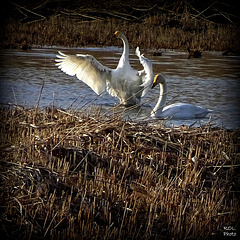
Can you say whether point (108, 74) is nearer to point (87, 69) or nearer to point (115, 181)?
point (87, 69)

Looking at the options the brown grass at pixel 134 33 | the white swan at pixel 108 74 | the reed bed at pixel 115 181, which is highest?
the brown grass at pixel 134 33

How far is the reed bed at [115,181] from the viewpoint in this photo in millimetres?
3164

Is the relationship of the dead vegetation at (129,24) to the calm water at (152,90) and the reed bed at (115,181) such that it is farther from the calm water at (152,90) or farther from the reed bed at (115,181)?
the reed bed at (115,181)

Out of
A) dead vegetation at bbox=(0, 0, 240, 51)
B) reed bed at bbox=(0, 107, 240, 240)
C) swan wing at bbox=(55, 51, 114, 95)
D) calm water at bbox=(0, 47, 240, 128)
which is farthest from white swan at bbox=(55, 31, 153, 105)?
dead vegetation at bbox=(0, 0, 240, 51)

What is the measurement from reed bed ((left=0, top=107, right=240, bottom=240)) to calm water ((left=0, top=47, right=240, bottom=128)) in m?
1.19

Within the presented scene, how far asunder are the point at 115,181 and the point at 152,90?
6.02 m

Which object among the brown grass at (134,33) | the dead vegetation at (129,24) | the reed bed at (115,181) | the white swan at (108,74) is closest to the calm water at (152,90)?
the white swan at (108,74)

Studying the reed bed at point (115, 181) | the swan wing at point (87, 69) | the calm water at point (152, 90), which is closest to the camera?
the reed bed at point (115, 181)

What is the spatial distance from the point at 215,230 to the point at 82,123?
199 cm

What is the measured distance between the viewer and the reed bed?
316 cm

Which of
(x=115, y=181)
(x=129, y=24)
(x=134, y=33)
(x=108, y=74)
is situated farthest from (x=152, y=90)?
(x=129, y=24)

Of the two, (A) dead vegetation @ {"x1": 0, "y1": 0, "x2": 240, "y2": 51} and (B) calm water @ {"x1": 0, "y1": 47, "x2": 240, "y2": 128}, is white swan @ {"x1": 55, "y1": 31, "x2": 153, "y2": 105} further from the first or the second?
(A) dead vegetation @ {"x1": 0, "y1": 0, "x2": 240, "y2": 51}

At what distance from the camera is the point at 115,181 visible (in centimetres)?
387

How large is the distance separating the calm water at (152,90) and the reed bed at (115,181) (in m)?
1.19
